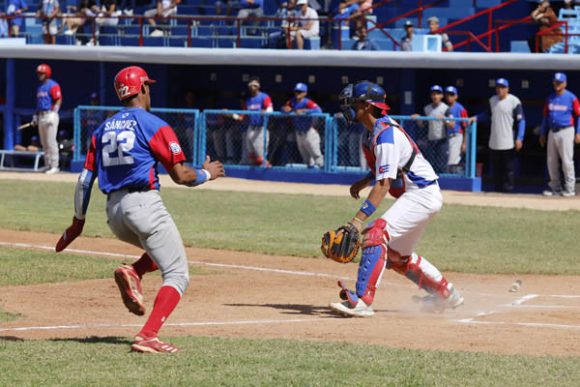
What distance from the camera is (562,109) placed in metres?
22.0

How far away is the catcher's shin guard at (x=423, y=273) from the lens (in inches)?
419

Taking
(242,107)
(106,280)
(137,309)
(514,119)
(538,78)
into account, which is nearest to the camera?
(137,309)

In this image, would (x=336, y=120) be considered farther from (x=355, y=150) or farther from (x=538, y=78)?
(x=538, y=78)

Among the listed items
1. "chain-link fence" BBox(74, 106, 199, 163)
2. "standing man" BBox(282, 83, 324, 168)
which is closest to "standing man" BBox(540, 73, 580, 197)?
"standing man" BBox(282, 83, 324, 168)

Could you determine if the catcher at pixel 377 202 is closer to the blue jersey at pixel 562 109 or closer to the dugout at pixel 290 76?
the blue jersey at pixel 562 109

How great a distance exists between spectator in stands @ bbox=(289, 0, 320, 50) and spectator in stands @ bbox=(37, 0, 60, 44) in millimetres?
5604

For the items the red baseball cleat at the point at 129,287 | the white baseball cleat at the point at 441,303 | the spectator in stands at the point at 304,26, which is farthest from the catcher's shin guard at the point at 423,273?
the spectator in stands at the point at 304,26

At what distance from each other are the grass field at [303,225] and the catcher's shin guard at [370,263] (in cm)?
395

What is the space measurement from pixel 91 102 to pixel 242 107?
372 centimetres

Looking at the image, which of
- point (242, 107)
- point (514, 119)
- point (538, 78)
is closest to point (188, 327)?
point (514, 119)

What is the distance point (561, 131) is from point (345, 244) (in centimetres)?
1298

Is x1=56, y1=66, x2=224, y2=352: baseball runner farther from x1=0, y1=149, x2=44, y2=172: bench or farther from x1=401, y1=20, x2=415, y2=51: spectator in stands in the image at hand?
x1=0, y1=149, x2=44, y2=172: bench

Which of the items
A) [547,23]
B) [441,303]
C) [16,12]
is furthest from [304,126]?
[441,303]

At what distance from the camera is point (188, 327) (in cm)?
963
